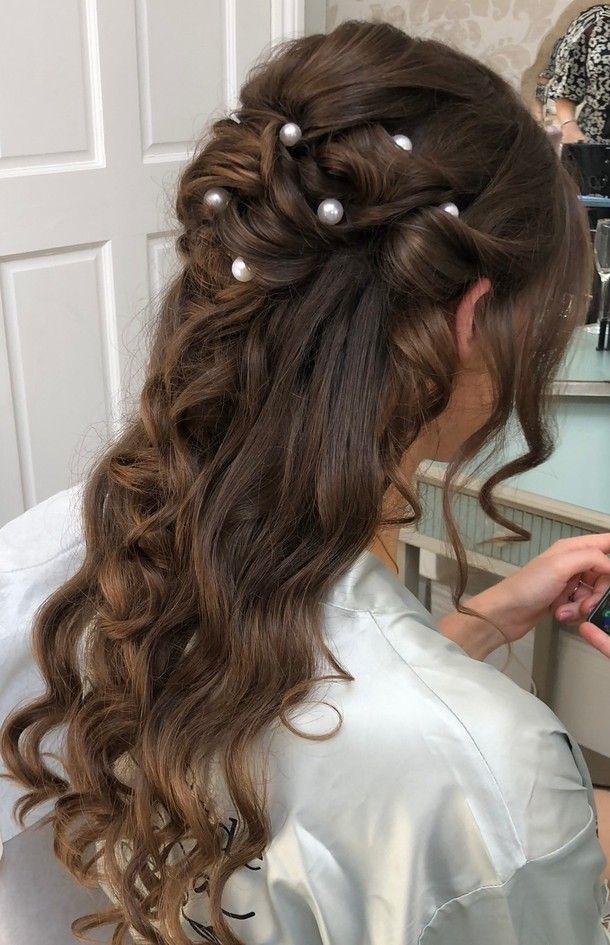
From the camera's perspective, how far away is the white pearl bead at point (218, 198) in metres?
0.58

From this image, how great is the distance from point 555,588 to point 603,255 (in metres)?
0.59

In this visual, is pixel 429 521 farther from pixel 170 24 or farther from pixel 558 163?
pixel 170 24

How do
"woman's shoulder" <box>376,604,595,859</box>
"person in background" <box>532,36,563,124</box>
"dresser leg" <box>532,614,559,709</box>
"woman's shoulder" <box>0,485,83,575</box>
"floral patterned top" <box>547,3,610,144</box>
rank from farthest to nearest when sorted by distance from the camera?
"person in background" <box>532,36,563,124</box> < "floral patterned top" <box>547,3,610,144</box> < "dresser leg" <box>532,614,559,709</box> < "woman's shoulder" <box>0,485,83,575</box> < "woman's shoulder" <box>376,604,595,859</box>

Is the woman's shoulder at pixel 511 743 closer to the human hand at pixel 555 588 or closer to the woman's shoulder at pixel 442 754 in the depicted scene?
the woman's shoulder at pixel 442 754

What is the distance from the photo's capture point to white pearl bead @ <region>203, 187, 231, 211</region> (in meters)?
0.58

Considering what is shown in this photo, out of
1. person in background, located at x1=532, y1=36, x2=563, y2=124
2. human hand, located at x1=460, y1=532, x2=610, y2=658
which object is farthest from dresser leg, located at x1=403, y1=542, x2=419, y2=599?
person in background, located at x1=532, y1=36, x2=563, y2=124

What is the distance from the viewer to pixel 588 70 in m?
1.56

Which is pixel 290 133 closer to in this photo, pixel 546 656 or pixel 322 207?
pixel 322 207

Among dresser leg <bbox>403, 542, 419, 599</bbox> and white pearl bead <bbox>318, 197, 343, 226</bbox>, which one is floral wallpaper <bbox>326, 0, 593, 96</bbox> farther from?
white pearl bead <bbox>318, 197, 343, 226</bbox>

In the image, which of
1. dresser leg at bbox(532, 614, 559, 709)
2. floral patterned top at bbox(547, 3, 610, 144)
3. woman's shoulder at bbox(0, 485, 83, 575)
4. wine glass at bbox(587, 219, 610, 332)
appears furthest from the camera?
floral patterned top at bbox(547, 3, 610, 144)

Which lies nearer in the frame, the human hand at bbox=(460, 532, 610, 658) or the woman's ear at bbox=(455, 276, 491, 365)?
the woman's ear at bbox=(455, 276, 491, 365)

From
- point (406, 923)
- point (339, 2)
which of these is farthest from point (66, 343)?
point (406, 923)

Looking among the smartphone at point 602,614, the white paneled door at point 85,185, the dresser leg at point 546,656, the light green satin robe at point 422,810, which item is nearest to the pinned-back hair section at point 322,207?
the light green satin robe at point 422,810

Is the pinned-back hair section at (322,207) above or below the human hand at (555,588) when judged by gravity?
above
